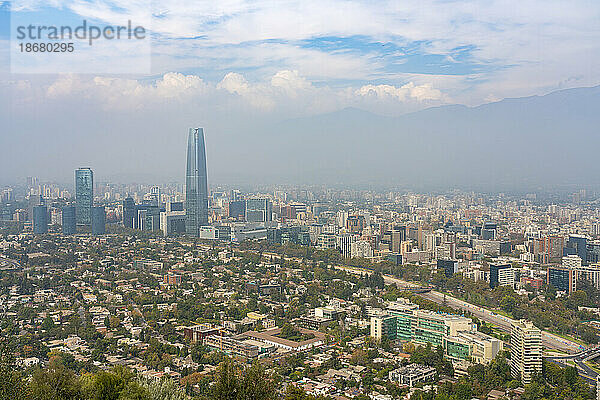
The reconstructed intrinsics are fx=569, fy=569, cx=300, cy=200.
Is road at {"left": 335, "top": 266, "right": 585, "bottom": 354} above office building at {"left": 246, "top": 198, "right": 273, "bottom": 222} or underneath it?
underneath

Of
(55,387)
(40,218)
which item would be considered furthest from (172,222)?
(55,387)

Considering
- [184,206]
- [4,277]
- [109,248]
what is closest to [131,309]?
[4,277]

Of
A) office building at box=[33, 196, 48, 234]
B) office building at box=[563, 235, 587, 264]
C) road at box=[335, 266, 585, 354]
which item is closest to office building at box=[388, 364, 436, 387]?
road at box=[335, 266, 585, 354]

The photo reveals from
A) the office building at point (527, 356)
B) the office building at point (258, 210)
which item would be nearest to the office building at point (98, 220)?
the office building at point (258, 210)

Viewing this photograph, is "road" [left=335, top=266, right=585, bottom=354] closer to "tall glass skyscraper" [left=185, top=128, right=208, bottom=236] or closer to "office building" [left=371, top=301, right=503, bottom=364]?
"office building" [left=371, top=301, right=503, bottom=364]

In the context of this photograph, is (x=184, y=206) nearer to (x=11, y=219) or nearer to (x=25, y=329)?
(x=11, y=219)

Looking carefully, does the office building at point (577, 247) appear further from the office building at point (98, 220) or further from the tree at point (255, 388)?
the office building at point (98, 220)
